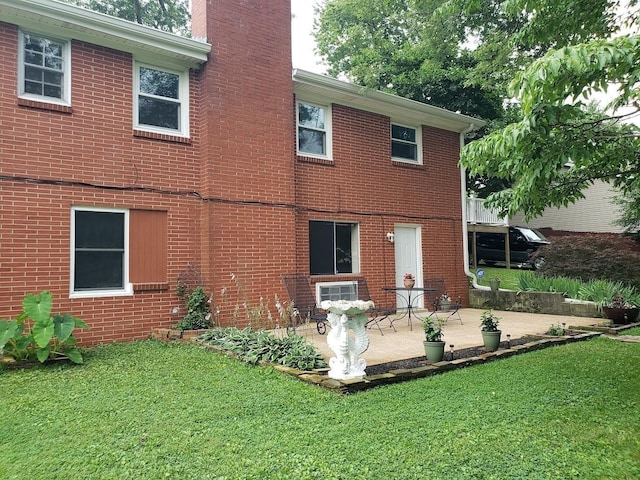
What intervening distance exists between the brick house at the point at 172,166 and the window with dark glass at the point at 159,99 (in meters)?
0.02

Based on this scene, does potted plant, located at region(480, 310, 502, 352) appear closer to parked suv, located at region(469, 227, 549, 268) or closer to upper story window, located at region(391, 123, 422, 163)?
upper story window, located at region(391, 123, 422, 163)

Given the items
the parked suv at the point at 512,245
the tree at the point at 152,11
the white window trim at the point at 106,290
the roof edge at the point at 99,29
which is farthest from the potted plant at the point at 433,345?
the tree at the point at 152,11

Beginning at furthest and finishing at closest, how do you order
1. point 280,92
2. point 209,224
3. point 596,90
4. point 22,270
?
point 280,92 → point 209,224 → point 22,270 → point 596,90

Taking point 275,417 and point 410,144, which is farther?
point 410,144

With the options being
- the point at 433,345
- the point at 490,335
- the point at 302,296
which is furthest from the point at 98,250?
the point at 490,335

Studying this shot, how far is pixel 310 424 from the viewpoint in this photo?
3.89 m

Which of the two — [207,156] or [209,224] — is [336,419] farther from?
[207,156]

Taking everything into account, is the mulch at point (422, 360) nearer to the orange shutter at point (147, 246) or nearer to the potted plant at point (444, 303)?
the potted plant at point (444, 303)

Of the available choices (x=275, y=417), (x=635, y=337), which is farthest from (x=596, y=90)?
(x=635, y=337)

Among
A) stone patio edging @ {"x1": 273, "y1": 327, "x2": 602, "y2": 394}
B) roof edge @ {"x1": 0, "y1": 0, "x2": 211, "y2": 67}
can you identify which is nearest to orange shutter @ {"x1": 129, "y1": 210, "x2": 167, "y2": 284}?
roof edge @ {"x1": 0, "y1": 0, "x2": 211, "y2": 67}

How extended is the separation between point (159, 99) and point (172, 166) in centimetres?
124

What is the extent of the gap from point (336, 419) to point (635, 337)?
637cm

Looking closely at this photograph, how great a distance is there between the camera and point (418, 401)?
448 cm

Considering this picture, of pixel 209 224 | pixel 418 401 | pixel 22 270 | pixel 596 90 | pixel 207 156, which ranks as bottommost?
pixel 418 401
